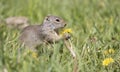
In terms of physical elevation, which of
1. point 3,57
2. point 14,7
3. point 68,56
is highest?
point 3,57

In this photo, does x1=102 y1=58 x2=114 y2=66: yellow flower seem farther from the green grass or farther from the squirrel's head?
the squirrel's head

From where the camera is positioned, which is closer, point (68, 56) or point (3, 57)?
point (3, 57)

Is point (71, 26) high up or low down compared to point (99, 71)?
down

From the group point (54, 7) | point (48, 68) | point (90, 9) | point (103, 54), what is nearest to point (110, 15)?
point (90, 9)

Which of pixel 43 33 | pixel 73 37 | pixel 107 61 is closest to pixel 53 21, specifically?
pixel 43 33

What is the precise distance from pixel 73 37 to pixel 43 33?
0.36 m

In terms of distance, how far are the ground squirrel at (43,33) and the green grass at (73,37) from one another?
0.42ft

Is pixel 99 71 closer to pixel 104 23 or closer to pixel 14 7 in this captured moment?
pixel 104 23

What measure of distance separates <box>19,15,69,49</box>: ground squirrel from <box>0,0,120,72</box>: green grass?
Answer: 0.13 metres

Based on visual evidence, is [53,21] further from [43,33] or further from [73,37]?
[73,37]

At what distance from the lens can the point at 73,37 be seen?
6.06 meters

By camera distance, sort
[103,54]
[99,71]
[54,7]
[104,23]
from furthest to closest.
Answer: [54,7] < [104,23] < [103,54] < [99,71]

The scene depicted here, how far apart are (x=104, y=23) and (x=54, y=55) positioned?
7.08 ft

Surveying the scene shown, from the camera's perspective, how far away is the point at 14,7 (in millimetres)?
8305
